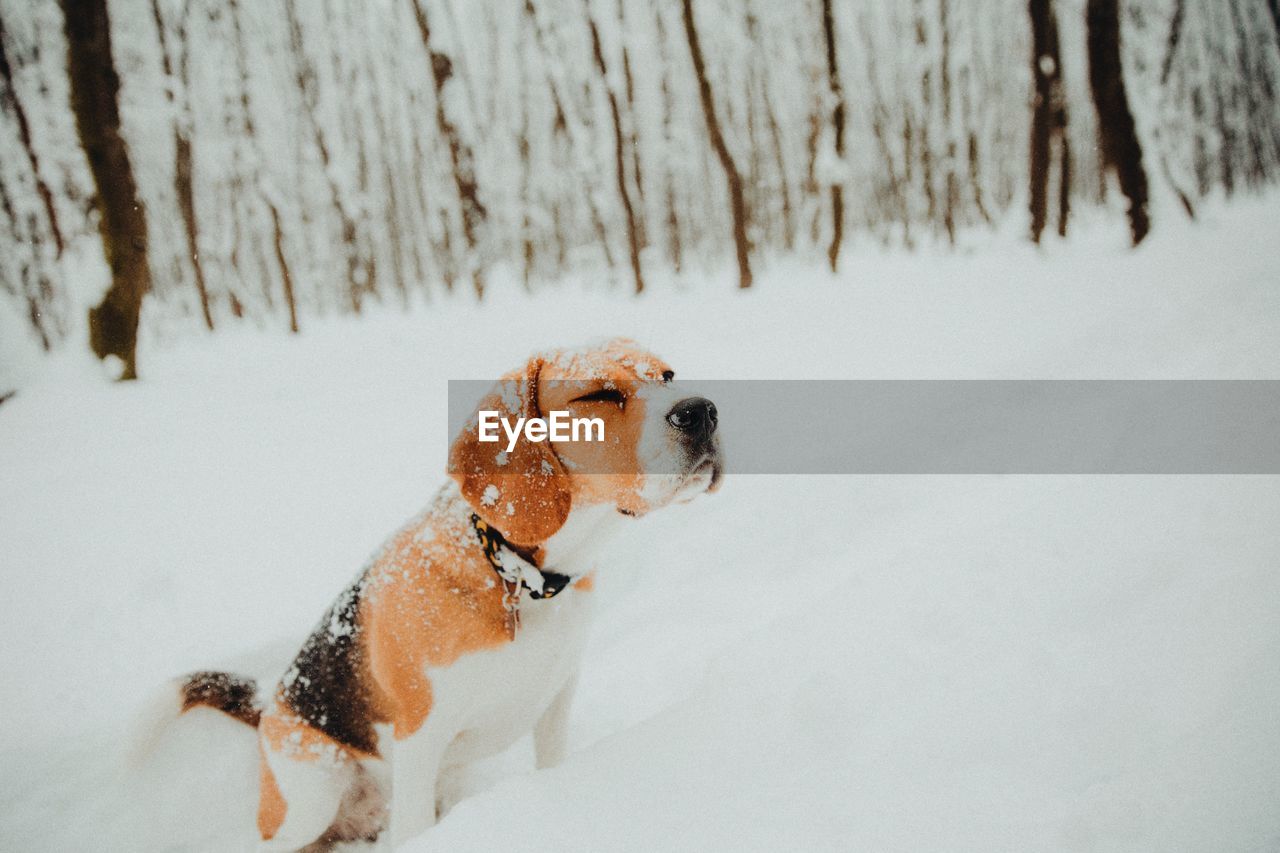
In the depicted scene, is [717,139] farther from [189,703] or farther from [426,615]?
[189,703]

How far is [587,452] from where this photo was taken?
171cm

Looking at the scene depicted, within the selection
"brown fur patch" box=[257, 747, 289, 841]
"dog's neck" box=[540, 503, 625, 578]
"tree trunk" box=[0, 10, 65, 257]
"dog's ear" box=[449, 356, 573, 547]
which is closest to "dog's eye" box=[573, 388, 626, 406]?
"dog's ear" box=[449, 356, 573, 547]

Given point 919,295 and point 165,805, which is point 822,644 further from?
point 919,295

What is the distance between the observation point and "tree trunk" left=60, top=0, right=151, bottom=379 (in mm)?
6168

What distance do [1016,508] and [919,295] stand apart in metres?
6.68

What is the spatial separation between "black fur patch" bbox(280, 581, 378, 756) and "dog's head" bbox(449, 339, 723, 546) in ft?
2.45

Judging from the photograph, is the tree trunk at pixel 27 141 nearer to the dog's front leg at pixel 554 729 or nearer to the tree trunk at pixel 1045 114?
the dog's front leg at pixel 554 729

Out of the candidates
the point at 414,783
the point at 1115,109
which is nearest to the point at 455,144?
the point at 1115,109

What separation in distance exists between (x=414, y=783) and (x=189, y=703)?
3.55ft

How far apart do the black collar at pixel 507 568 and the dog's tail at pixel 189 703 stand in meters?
1.39

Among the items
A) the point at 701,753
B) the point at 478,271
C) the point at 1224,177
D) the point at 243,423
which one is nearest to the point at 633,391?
the point at 701,753

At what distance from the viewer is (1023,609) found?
5.93ft

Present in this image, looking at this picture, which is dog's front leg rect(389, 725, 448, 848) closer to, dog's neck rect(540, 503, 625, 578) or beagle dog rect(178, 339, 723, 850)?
beagle dog rect(178, 339, 723, 850)

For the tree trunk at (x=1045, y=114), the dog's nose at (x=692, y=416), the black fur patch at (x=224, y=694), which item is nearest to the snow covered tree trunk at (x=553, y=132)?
the tree trunk at (x=1045, y=114)
